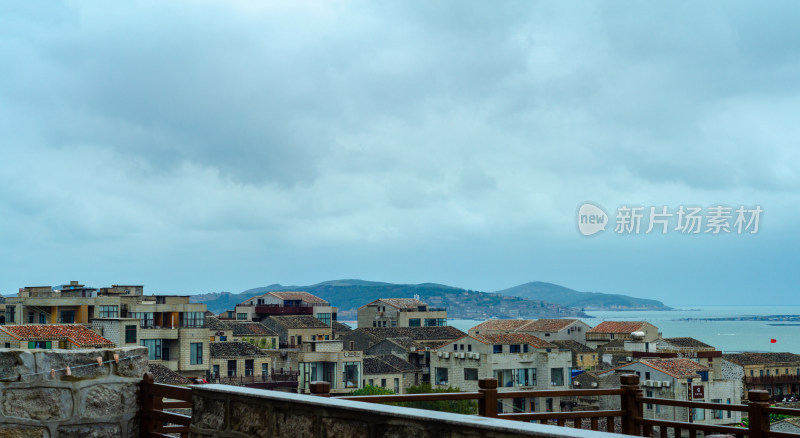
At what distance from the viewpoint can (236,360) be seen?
4666cm

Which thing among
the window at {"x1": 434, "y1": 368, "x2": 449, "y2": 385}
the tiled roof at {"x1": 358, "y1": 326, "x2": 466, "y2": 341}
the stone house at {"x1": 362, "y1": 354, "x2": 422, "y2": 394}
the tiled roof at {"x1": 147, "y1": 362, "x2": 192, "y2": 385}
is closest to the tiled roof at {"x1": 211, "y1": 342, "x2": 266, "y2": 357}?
the stone house at {"x1": 362, "y1": 354, "x2": 422, "y2": 394}

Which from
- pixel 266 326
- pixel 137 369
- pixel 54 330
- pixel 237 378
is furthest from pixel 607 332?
pixel 137 369

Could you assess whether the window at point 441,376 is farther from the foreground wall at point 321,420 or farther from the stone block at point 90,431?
the foreground wall at point 321,420

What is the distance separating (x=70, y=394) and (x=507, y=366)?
42819 millimetres

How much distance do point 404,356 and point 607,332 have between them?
62.3ft

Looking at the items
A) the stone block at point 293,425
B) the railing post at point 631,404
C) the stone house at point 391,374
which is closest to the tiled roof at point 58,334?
the stone house at point 391,374

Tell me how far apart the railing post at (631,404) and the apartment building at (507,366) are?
1535 inches

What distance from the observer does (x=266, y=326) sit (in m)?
65.7

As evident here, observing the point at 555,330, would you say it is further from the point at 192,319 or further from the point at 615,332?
the point at 192,319

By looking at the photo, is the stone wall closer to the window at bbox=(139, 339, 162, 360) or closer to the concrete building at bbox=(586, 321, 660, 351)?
the window at bbox=(139, 339, 162, 360)

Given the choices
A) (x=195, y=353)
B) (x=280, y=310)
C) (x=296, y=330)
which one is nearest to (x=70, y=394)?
(x=195, y=353)

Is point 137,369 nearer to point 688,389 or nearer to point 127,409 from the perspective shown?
point 127,409

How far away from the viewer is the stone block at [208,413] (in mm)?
5340

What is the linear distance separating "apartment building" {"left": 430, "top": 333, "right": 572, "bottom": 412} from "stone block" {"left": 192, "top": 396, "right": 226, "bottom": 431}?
1634 inches
